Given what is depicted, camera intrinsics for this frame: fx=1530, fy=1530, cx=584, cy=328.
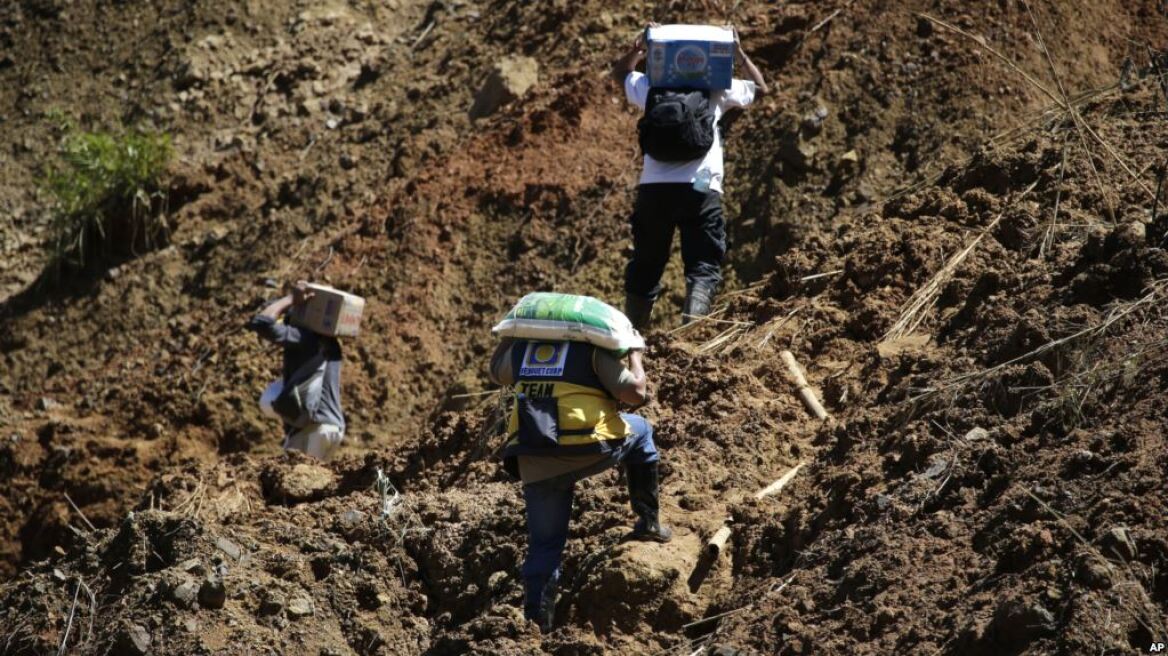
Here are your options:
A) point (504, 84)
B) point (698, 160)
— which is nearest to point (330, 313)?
point (698, 160)

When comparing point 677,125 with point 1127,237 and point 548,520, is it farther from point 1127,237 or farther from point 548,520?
point 548,520

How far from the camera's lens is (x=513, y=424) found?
5.97m

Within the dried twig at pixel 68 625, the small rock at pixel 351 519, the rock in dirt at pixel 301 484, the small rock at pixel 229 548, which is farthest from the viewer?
the rock in dirt at pixel 301 484

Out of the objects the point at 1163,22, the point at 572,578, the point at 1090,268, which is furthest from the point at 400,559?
the point at 1163,22

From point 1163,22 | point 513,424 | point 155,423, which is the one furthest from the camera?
point 155,423

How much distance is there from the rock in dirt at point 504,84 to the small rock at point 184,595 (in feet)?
19.2

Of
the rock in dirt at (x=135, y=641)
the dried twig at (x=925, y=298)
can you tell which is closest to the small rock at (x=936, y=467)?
the dried twig at (x=925, y=298)

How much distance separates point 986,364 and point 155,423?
6.25m

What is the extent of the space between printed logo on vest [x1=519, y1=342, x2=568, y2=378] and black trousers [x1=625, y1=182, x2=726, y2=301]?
2.15 m

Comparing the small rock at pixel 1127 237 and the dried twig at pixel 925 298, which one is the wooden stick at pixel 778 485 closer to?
the dried twig at pixel 925 298

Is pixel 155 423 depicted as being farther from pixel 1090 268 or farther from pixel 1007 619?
pixel 1007 619

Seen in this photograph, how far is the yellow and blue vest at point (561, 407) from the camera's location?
584cm

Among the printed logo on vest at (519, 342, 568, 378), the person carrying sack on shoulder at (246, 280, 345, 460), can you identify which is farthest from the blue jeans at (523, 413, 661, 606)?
the person carrying sack on shoulder at (246, 280, 345, 460)

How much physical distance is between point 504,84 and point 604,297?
2.47 metres
